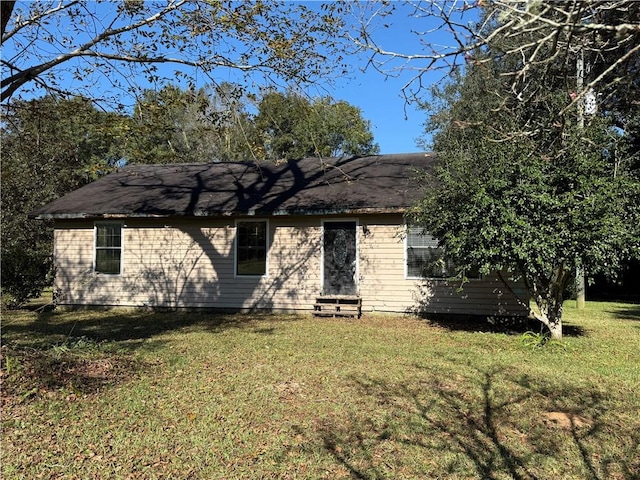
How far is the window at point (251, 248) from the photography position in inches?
456

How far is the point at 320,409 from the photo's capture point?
4531 millimetres

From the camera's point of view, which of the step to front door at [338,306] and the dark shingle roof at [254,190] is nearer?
the step to front door at [338,306]

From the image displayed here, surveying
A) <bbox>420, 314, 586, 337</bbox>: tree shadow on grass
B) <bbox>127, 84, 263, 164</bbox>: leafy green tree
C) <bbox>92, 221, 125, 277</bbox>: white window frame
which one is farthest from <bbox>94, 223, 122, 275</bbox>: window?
<bbox>420, 314, 586, 337</bbox>: tree shadow on grass

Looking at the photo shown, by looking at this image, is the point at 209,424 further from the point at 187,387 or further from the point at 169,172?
the point at 169,172

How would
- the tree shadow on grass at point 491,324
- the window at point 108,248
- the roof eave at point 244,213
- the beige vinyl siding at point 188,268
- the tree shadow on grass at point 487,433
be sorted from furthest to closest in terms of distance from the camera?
the window at point 108,248, the beige vinyl siding at point 188,268, the roof eave at point 244,213, the tree shadow on grass at point 491,324, the tree shadow on grass at point 487,433

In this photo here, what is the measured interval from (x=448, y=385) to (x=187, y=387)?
3.00m

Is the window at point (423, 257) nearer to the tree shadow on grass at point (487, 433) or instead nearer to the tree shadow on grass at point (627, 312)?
the tree shadow on grass at point (487, 433)

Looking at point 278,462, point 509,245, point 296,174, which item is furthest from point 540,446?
point 296,174

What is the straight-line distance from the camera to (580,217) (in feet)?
22.9

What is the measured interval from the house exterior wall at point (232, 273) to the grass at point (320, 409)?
2713 mm

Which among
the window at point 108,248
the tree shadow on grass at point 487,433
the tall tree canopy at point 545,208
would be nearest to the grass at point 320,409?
the tree shadow on grass at point 487,433

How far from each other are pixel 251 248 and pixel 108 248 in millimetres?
4036

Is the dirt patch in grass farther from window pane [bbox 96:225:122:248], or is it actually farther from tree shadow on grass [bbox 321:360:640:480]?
window pane [bbox 96:225:122:248]

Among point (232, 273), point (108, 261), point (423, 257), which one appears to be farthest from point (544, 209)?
point (108, 261)
